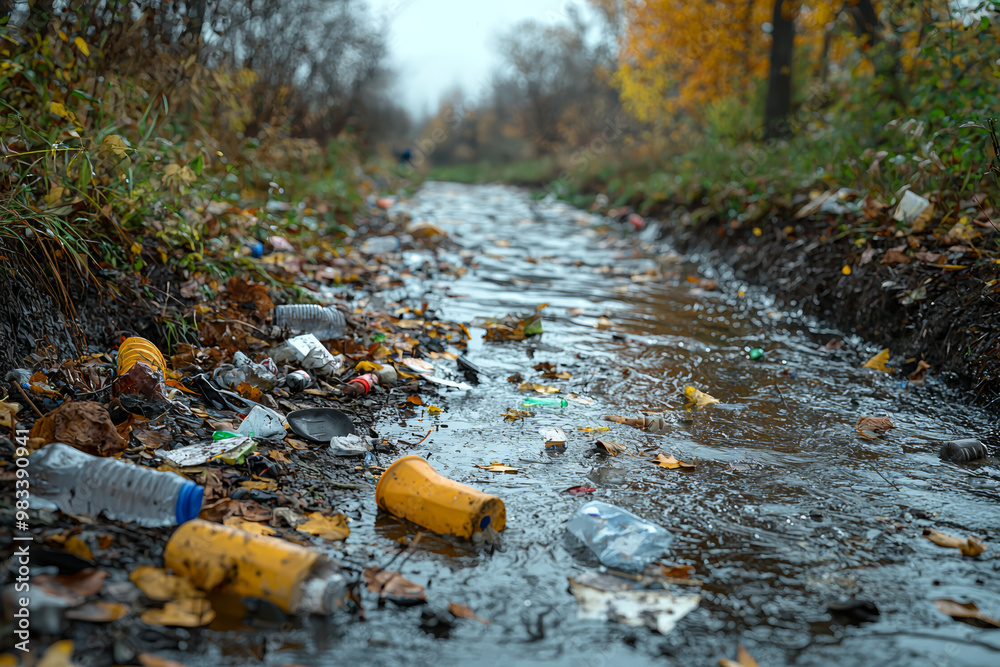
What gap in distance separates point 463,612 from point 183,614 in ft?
2.03

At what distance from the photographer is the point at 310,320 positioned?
338 cm

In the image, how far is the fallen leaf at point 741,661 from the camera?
4.53ft

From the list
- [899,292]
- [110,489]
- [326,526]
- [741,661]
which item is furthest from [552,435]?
[899,292]

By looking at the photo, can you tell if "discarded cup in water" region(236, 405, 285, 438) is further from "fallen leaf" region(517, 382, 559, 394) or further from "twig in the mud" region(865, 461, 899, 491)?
"twig in the mud" region(865, 461, 899, 491)

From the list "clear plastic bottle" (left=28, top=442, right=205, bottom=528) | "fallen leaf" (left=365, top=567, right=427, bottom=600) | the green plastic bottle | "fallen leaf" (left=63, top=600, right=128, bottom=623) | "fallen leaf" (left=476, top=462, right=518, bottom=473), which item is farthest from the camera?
the green plastic bottle

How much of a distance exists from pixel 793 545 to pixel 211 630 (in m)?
1.49

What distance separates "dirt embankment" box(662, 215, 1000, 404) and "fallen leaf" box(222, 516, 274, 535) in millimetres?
2859

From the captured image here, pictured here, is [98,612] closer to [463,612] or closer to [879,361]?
[463,612]

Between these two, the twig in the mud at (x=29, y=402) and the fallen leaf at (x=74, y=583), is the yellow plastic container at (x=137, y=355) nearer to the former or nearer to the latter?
the twig in the mud at (x=29, y=402)

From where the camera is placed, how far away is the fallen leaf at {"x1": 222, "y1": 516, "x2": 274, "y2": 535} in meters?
1.78

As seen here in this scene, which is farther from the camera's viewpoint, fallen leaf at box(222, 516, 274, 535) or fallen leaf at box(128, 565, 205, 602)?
fallen leaf at box(222, 516, 274, 535)

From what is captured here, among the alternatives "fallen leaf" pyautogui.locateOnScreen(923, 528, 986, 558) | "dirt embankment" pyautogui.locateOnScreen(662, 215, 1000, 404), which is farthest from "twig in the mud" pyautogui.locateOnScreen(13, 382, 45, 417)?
"dirt embankment" pyautogui.locateOnScreen(662, 215, 1000, 404)

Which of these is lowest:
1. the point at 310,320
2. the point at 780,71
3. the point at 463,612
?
the point at 463,612

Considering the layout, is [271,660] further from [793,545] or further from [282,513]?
[793,545]
